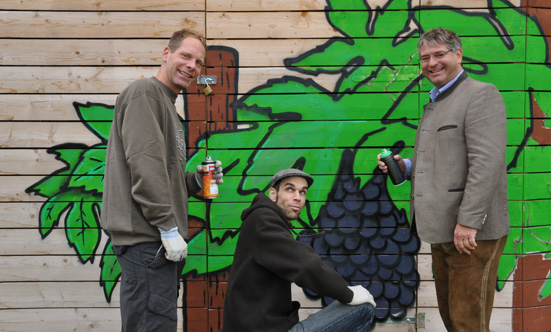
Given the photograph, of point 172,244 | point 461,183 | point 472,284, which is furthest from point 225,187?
point 472,284

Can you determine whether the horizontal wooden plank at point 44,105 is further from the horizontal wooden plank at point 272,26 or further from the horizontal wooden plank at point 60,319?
the horizontal wooden plank at point 60,319

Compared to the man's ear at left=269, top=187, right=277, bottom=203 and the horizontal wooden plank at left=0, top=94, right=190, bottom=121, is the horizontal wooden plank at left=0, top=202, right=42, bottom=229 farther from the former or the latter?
the man's ear at left=269, top=187, right=277, bottom=203

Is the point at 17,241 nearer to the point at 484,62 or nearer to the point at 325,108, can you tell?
the point at 325,108

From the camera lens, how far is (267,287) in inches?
106

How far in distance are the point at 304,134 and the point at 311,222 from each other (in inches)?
28.5

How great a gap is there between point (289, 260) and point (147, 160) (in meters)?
0.90

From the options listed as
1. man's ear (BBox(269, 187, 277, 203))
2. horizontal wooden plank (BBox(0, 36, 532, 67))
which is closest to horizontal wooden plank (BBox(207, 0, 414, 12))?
horizontal wooden plank (BBox(0, 36, 532, 67))

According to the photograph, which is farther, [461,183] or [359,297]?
[461,183]

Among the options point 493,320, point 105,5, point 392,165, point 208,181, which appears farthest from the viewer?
point 493,320

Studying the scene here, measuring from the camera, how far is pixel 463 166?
120 inches

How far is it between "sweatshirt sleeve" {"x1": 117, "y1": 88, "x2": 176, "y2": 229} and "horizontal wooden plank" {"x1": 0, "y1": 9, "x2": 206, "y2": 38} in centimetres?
156

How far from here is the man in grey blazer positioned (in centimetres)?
292

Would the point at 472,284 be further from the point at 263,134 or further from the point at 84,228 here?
the point at 84,228

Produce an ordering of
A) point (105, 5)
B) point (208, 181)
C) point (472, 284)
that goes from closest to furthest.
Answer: point (472, 284) → point (208, 181) → point (105, 5)
